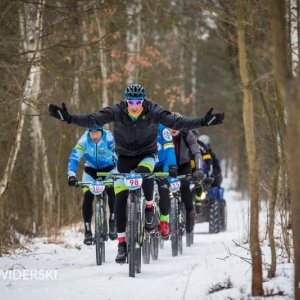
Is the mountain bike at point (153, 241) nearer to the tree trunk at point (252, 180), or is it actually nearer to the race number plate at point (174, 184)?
the race number plate at point (174, 184)

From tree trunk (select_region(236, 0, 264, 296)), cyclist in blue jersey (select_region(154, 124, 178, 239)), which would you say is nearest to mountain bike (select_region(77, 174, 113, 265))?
cyclist in blue jersey (select_region(154, 124, 178, 239))

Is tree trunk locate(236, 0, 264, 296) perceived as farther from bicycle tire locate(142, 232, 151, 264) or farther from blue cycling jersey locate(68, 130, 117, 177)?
blue cycling jersey locate(68, 130, 117, 177)

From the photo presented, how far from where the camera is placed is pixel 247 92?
218 inches

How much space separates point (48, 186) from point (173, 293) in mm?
10258

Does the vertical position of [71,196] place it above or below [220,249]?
above

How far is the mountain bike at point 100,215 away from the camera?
921cm

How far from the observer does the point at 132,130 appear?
26.4 ft

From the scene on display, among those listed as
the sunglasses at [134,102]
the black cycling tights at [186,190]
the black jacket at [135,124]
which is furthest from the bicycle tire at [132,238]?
the black cycling tights at [186,190]

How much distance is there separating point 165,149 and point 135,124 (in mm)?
2076

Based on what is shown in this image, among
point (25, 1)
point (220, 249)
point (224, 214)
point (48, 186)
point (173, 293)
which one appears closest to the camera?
point (173, 293)

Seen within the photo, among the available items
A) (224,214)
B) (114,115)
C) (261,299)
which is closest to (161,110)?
(114,115)

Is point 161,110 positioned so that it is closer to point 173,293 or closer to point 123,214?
point 123,214

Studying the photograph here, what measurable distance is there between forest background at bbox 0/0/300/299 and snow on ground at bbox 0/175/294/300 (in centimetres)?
37

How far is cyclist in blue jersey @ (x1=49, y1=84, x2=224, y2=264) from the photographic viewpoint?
312 inches
